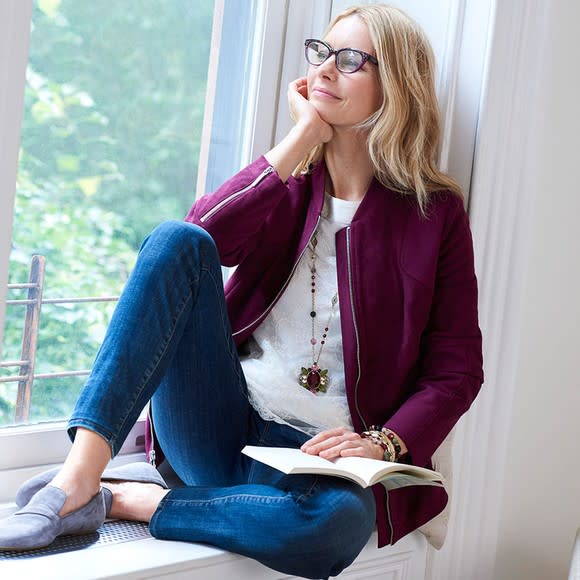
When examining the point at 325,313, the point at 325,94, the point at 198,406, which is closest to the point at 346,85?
the point at 325,94

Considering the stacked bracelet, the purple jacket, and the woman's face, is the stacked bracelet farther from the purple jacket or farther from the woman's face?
the woman's face

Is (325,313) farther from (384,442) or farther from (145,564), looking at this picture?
(145,564)

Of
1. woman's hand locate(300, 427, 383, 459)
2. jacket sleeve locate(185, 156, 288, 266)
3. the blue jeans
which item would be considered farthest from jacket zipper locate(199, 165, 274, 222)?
woman's hand locate(300, 427, 383, 459)

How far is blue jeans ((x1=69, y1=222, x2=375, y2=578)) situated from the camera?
1535 millimetres

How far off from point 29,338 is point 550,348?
1.10 meters

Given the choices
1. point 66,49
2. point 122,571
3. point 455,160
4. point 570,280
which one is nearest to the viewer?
point 122,571

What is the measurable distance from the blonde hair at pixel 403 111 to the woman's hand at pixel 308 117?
0.25 feet

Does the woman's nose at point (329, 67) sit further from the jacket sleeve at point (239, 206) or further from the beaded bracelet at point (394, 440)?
the beaded bracelet at point (394, 440)

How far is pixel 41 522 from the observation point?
1.47 m

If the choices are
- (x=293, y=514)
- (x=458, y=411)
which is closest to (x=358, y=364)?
(x=458, y=411)

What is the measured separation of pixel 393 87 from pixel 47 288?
0.75 meters

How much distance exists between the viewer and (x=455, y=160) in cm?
195

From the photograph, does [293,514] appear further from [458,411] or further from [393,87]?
[393,87]

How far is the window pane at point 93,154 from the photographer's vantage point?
1.74 meters
